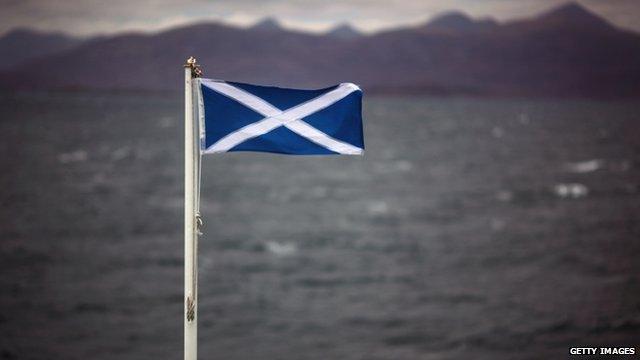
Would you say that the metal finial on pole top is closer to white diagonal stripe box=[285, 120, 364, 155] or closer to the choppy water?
white diagonal stripe box=[285, 120, 364, 155]

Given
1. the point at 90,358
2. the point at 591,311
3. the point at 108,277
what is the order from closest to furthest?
the point at 90,358 < the point at 591,311 < the point at 108,277

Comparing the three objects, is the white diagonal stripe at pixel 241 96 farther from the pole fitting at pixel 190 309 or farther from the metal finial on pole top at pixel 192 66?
the pole fitting at pixel 190 309

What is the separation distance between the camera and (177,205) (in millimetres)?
106500

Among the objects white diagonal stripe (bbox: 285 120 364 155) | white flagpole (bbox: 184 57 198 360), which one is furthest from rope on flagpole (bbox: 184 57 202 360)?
white diagonal stripe (bbox: 285 120 364 155)

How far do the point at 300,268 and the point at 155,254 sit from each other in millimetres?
13064

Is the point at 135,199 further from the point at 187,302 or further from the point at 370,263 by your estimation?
the point at 187,302

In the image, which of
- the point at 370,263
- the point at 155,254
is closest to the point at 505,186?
the point at 370,263

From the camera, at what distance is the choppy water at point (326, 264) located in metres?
50.2

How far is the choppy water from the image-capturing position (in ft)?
165

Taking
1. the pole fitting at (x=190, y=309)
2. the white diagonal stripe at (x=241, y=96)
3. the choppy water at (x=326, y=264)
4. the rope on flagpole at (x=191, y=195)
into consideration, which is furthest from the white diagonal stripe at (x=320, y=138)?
the choppy water at (x=326, y=264)


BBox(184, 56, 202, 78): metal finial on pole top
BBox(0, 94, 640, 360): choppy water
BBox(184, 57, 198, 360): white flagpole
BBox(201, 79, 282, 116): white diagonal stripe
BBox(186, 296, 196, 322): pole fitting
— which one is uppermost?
BBox(184, 56, 202, 78): metal finial on pole top

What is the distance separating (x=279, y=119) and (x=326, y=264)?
205ft

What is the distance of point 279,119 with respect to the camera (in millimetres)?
12250

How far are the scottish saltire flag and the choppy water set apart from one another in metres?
Result: 35.5
